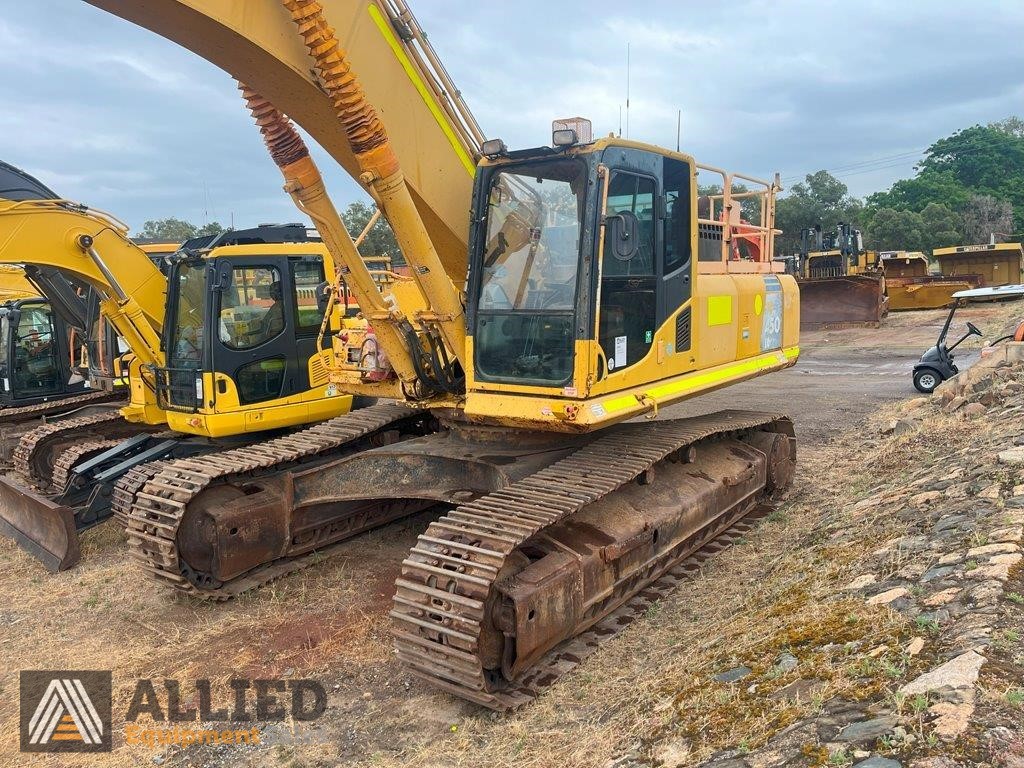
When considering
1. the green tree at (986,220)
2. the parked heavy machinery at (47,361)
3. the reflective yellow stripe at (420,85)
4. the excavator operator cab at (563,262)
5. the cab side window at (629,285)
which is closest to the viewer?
the reflective yellow stripe at (420,85)

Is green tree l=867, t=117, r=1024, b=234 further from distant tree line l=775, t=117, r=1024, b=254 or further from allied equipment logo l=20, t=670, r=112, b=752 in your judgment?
allied equipment logo l=20, t=670, r=112, b=752

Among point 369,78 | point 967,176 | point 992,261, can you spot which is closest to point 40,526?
point 369,78

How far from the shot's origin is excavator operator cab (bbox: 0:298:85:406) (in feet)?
32.7

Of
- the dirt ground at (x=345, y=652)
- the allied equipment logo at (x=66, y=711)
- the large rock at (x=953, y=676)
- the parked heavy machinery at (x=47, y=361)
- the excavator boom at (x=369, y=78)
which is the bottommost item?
the allied equipment logo at (x=66, y=711)

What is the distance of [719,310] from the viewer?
5773 millimetres

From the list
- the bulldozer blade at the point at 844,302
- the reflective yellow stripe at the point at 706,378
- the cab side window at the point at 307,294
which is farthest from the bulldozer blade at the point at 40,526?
the bulldozer blade at the point at 844,302

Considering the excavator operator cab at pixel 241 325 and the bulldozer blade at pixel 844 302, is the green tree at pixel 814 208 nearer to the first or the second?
the bulldozer blade at pixel 844 302

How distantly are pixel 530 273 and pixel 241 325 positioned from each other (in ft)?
11.4

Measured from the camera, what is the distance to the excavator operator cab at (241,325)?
6723 millimetres

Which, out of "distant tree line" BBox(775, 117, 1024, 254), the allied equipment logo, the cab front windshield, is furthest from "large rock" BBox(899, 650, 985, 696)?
"distant tree line" BBox(775, 117, 1024, 254)

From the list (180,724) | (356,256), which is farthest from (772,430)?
(180,724)

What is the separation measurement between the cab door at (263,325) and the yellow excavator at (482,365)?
1.33m

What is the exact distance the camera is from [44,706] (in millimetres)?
4219

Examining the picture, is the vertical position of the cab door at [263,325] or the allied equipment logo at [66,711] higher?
the cab door at [263,325]
